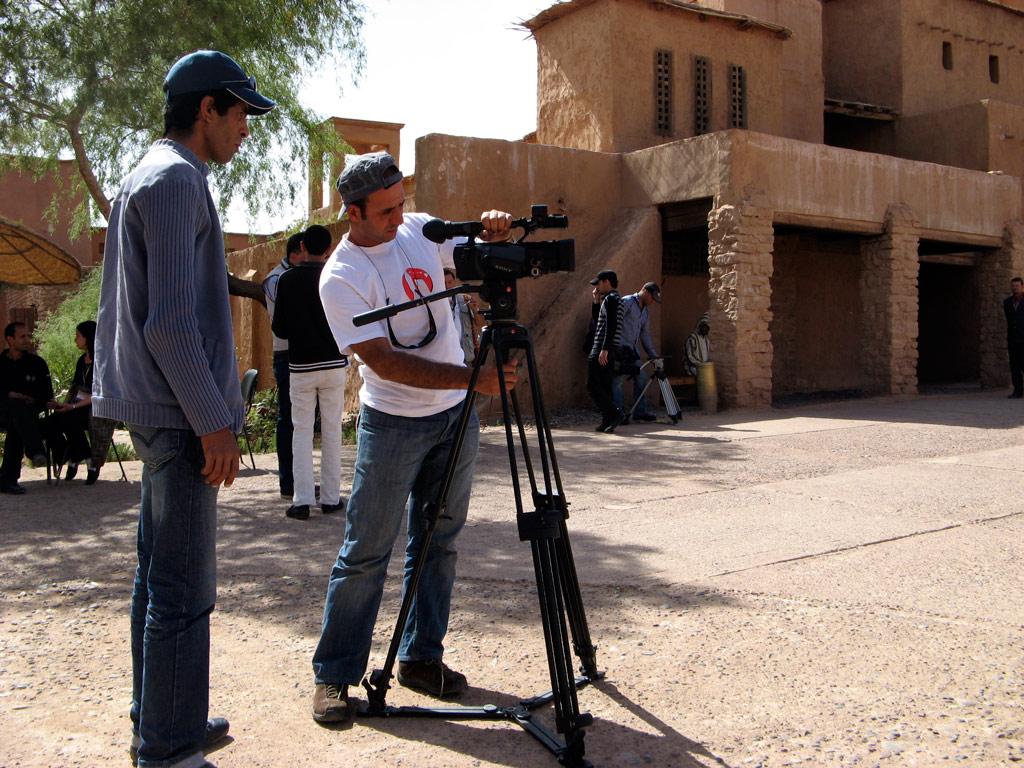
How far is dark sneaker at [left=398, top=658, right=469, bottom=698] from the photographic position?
3.26m

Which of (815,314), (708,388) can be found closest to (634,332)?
(708,388)

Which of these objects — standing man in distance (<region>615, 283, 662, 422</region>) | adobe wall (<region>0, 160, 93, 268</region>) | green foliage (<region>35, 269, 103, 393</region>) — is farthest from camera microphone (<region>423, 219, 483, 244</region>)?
adobe wall (<region>0, 160, 93, 268</region>)

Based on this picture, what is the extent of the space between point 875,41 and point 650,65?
6440 mm

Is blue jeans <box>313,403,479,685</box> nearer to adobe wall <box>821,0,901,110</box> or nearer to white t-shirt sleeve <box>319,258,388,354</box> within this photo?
white t-shirt sleeve <box>319,258,388,354</box>

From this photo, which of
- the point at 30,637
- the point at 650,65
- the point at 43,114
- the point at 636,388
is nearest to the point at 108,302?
the point at 30,637

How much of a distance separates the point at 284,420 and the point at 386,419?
3627 mm

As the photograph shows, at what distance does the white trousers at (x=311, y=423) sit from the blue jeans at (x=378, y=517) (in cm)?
299

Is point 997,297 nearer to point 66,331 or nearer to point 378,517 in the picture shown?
point 378,517

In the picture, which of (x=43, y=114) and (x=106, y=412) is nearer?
(x=106, y=412)

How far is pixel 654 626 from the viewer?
12.9ft

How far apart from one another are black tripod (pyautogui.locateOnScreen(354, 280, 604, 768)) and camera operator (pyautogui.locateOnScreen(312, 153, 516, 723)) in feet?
0.40

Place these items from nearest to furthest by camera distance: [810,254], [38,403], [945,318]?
[38,403], [810,254], [945,318]

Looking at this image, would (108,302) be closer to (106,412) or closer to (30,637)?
(106,412)

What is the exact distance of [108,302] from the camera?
2656 mm
